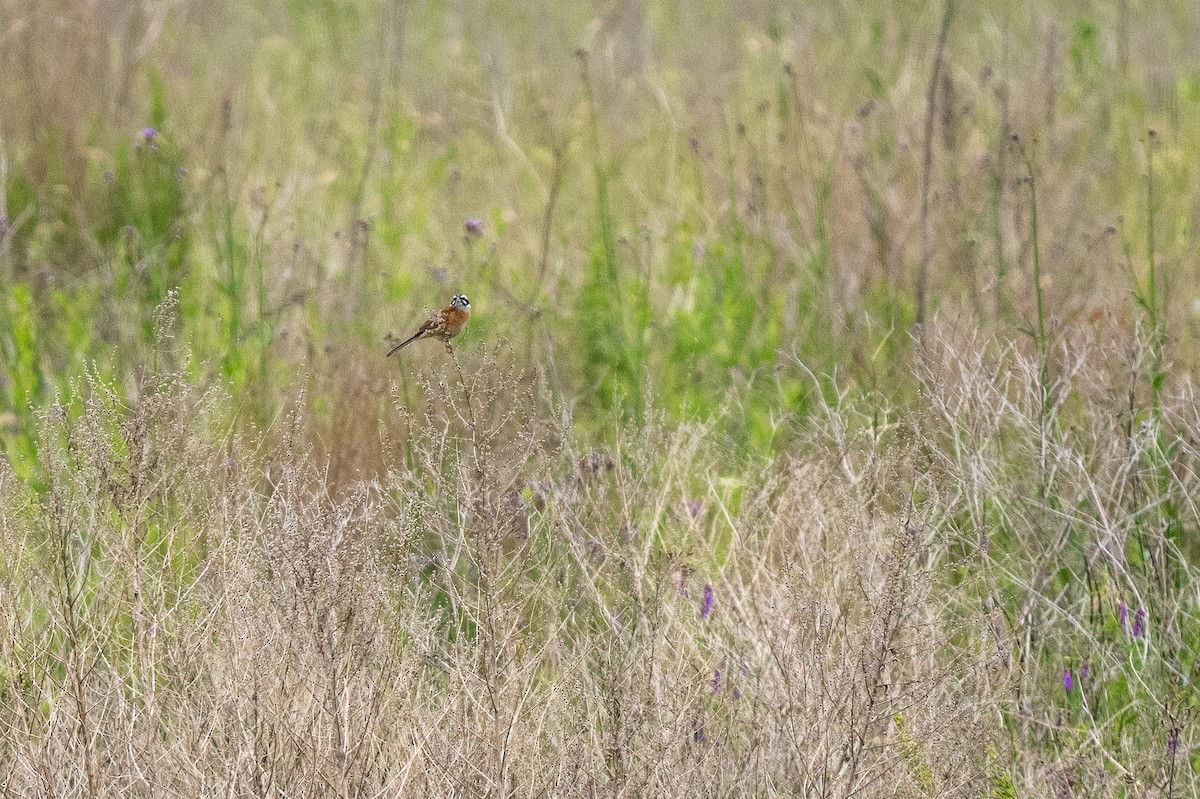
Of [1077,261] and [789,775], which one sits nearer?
[789,775]

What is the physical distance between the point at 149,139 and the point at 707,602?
8.85 feet

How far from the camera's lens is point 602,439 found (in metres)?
3.35

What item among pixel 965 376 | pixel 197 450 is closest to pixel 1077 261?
pixel 965 376

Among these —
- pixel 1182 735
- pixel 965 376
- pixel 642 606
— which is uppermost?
pixel 965 376

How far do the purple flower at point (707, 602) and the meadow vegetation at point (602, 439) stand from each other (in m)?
0.03

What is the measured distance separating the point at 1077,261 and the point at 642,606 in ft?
8.62

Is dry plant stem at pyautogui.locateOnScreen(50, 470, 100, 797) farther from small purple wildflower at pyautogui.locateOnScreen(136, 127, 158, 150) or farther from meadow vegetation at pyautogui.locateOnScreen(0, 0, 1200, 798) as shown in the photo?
small purple wildflower at pyautogui.locateOnScreen(136, 127, 158, 150)

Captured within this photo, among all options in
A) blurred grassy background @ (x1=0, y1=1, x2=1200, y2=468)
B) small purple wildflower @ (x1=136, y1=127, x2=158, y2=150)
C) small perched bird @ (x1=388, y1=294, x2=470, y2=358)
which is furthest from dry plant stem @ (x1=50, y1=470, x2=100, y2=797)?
small purple wildflower @ (x1=136, y1=127, x2=158, y2=150)

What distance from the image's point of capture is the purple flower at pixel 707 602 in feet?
8.06

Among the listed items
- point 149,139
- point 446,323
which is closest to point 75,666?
point 446,323

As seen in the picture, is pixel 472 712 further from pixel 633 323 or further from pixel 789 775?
pixel 633 323

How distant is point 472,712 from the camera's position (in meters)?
2.08

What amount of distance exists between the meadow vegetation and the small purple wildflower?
80mm

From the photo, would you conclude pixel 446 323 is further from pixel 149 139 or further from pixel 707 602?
pixel 149 139
